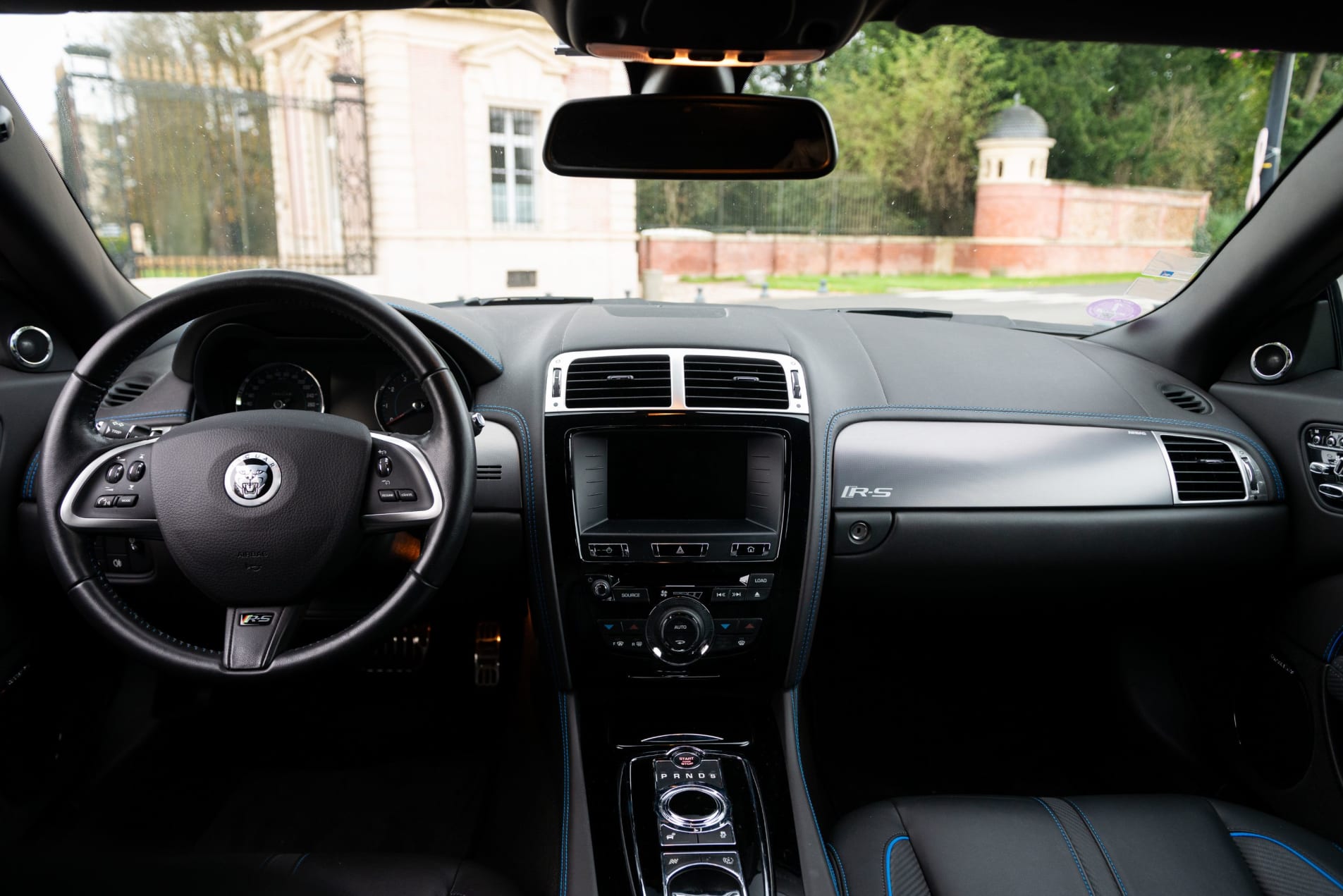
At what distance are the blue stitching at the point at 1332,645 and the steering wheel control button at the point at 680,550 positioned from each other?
1626 millimetres

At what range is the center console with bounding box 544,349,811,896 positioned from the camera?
7.11ft

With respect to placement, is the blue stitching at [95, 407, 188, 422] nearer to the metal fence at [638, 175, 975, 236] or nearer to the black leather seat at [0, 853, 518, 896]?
the black leather seat at [0, 853, 518, 896]

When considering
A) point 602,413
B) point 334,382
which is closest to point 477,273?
point 334,382

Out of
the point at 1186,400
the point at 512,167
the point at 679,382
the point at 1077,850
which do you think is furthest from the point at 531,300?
the point at 1077,850

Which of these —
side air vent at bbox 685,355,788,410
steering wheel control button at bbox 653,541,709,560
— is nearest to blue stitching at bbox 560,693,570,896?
steering wheel control button at bbox 653,541,709,560

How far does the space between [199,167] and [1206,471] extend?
3.25 metres

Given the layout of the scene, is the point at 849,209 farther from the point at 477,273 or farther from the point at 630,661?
the point at 630,661

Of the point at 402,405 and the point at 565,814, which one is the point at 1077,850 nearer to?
the point at 565,814

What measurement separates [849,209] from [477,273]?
133 centimetres

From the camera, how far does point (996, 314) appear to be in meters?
2.95

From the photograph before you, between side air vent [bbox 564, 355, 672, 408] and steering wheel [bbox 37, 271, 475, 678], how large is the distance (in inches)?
19.9

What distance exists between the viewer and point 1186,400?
2605mm

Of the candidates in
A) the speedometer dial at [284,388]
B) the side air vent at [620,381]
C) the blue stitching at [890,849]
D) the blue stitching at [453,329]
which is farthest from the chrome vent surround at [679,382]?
the blue stitching at [890,849]

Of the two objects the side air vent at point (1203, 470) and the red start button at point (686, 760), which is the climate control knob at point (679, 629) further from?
the side air vent at point (1203, 470)
